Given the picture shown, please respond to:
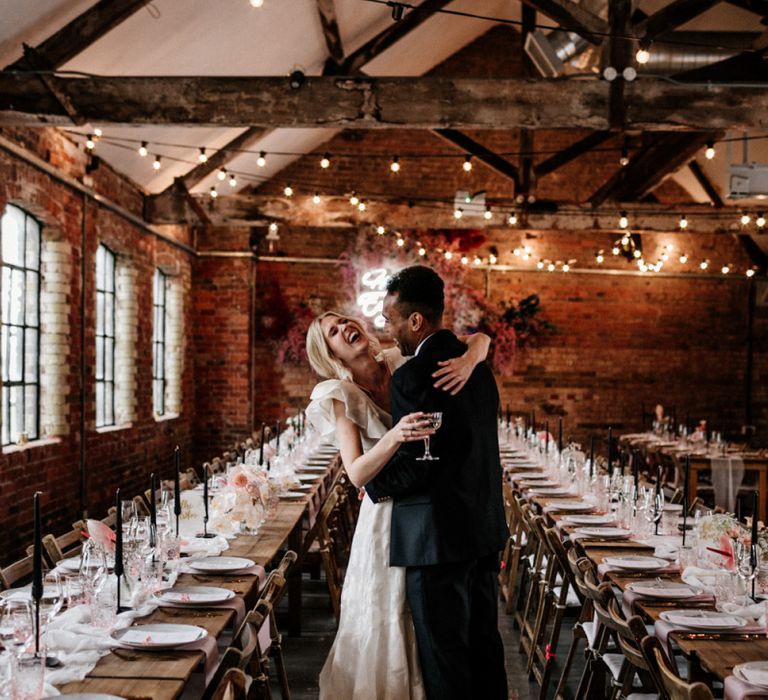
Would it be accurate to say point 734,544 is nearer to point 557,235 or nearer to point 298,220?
point 298,220

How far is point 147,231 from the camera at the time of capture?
10.2 m

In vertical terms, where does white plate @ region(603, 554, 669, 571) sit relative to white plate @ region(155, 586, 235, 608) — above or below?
below

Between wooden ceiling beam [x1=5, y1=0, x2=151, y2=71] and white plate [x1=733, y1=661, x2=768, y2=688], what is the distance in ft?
18.4

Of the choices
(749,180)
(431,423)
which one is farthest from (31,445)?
(749,180)

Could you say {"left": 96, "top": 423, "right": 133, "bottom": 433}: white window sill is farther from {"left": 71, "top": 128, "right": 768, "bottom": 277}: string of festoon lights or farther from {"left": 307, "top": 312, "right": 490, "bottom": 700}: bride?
{"left": 307, "top": 312, "right": 490, "bottom": 700}: bride

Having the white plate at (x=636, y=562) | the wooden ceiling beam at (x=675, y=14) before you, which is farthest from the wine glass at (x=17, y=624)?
the wooden ceiling beam at (x=675, y=14)

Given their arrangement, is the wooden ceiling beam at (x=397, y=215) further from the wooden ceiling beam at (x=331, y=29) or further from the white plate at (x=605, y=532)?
the white plate at (x=605, y=532)

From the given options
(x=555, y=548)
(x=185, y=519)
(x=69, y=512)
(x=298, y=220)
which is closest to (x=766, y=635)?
(x=555, y=548)

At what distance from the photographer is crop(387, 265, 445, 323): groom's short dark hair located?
2.69m

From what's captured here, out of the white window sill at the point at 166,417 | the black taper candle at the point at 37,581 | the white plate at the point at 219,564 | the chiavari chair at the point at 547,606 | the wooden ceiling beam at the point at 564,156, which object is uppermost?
the wooden ceiling beam at the point at 564,156

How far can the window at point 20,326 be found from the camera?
700cm

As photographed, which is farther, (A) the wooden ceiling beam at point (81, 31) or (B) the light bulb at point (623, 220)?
(B) the light bulb at point (623, 220)

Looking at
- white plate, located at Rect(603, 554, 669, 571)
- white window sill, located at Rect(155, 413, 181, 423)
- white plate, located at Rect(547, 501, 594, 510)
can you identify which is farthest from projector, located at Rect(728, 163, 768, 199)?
white window sill, located at Rect(155, 413, 181, 423)

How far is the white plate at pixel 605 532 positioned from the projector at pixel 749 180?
5.11 m
